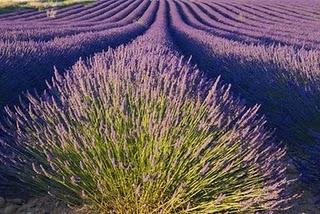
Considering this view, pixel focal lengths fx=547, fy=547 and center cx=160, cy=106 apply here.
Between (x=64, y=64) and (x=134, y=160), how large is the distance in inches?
143

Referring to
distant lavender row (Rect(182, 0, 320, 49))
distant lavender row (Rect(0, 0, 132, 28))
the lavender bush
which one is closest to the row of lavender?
the lavender bush

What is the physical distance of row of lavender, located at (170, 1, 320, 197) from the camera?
387cm

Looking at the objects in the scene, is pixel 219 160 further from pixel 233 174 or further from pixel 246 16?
pixel 246 16

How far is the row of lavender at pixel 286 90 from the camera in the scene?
3.87 meters

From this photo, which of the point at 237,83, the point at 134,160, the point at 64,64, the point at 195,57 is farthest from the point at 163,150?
the point at 195,57

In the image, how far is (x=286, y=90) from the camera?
464 centimetres

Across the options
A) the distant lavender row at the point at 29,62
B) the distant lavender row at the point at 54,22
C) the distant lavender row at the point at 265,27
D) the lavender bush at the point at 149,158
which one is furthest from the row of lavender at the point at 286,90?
the distant lavender row at the point at 54,22

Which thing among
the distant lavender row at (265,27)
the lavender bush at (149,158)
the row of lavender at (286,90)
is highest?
the lavender bush at (149,158)

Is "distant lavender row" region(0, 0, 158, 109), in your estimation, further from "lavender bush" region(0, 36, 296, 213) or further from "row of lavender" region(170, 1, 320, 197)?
"row of lavender" region(170, 1, 320, 197)

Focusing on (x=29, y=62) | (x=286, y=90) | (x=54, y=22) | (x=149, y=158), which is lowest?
(x=54, y=22)

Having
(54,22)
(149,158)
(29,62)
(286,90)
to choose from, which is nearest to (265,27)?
(54,22)

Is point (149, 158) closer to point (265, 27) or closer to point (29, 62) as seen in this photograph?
point (29, 62)

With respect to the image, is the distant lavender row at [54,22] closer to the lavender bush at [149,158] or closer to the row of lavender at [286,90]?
the row of lavender at [286,90]

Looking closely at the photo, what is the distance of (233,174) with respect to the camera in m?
2.73
